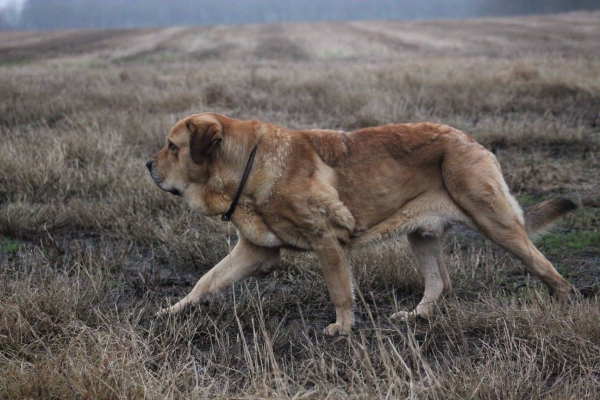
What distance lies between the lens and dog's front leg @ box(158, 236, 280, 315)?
448cm

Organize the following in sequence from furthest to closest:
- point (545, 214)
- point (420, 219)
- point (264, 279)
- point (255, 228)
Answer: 1. point (264, 279)
2. point (545, 214)
3. point (420, 219)
4. point (255, 228)

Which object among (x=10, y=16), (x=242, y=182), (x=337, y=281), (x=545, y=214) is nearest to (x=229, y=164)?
(x=242, y=182)

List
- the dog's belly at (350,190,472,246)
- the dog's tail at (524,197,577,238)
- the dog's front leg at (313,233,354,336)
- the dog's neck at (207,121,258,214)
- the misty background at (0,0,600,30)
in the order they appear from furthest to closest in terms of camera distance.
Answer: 1. the misty background at (0,0,600,30)
2. the dog's tail at (524,197,577,238)
3. the dog's belly at (350,190,472,246)
4. the dog's neck at (207,121,258,214)
5. the dog's front leg at (313,233,354,336)

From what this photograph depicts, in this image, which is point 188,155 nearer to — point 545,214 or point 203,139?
point 203,139

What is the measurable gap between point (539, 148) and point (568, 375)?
570cm

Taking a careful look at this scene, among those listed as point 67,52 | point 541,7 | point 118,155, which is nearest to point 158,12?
point 541,7

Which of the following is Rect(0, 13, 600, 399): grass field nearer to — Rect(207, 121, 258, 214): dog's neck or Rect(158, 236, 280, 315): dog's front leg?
Rect(158, 236, 280, 315): dog's front leg

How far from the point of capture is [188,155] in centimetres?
437

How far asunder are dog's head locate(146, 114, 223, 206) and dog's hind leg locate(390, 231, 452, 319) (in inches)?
60.8

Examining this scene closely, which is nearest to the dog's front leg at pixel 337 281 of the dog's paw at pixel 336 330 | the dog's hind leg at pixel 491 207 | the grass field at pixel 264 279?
the dog's paw at pixel 336 330

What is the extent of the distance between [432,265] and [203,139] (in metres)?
1.83

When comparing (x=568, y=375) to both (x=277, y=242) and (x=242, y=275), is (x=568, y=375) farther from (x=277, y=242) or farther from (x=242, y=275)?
(x=242, y=275)

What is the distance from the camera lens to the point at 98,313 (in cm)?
399

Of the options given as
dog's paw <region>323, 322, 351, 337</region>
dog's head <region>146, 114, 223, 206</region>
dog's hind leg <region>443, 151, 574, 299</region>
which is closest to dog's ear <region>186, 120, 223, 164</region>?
dog's head <region>146, 114, 223, 206</region>
